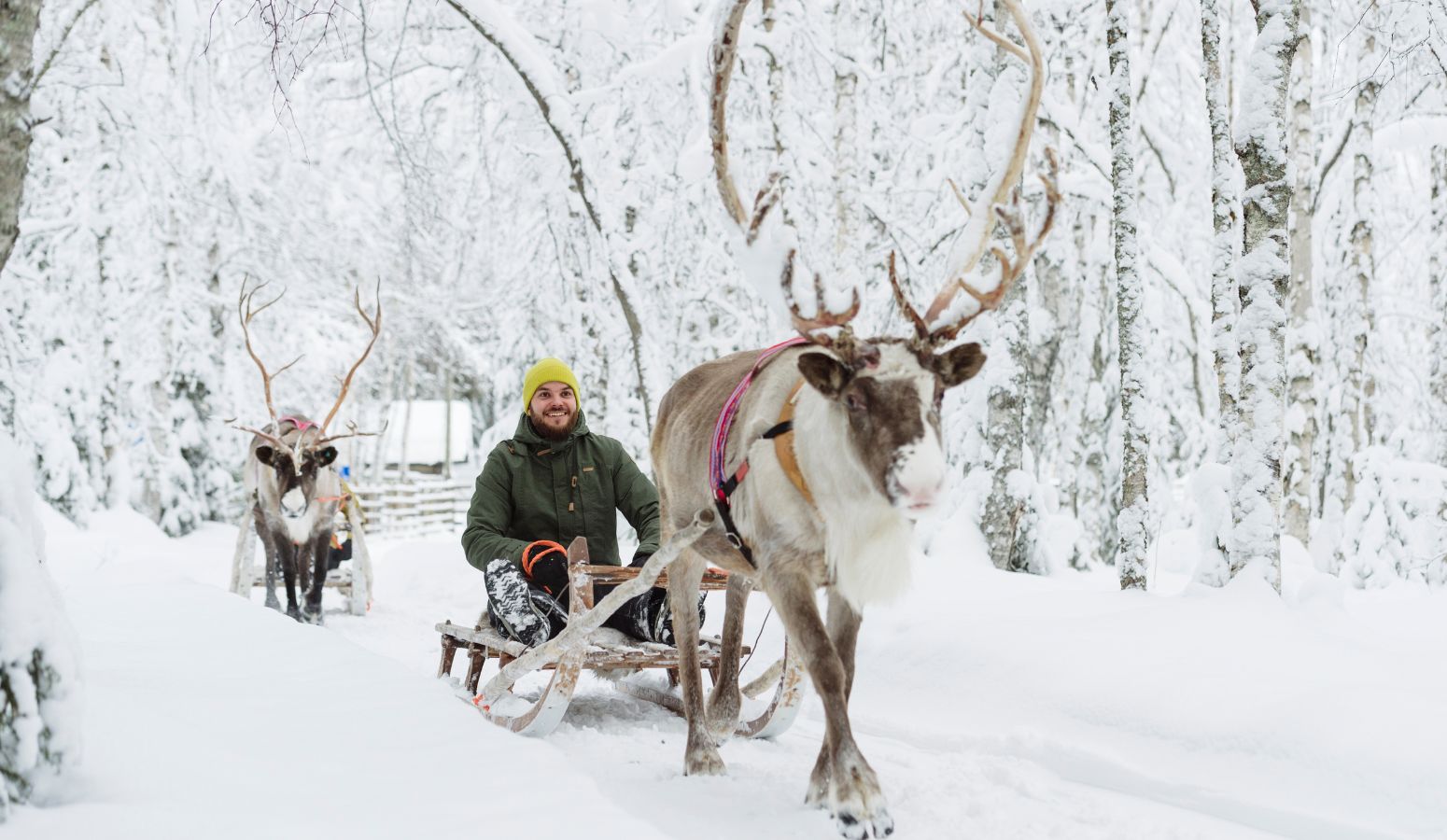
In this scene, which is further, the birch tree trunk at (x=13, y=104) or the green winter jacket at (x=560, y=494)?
the green winter jacket at (x=560, y=494)

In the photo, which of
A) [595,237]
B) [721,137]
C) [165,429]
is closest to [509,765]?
[721,137]

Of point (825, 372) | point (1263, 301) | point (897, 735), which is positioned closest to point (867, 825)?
point (825, 372)

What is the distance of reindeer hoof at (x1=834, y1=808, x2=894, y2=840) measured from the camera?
325 cm

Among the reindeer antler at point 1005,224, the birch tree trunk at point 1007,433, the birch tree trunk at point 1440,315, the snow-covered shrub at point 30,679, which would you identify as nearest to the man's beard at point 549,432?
the reindeer antler at point 1005,224

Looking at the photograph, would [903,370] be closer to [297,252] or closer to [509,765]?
[509,765]

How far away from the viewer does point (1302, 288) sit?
948 centimetres

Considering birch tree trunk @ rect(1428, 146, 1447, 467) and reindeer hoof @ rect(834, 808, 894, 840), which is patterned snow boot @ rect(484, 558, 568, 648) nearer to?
reindeer hoof @ rect(834, 808, 894, 840)

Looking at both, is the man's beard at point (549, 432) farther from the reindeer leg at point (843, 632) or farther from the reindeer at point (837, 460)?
the reindeer leg at point (843, 632)

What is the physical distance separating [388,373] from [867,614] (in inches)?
967

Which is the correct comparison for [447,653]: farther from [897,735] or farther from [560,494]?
[897,735]

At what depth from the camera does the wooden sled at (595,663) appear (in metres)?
4.54

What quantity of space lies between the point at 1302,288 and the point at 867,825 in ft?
26.5

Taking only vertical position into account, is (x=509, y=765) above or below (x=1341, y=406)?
below

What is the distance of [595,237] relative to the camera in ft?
32.7
